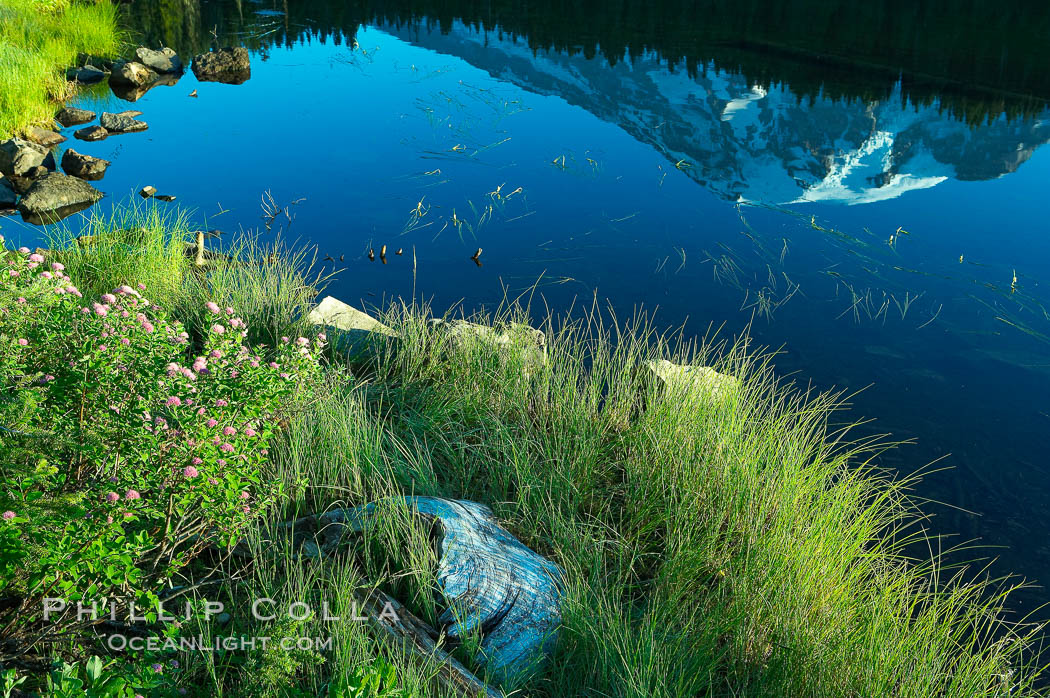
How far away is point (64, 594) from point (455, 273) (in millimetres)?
5266

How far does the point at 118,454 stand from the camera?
2.47 m

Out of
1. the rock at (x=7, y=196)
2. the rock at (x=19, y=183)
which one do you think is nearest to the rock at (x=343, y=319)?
the rock at (x=7, y=196)

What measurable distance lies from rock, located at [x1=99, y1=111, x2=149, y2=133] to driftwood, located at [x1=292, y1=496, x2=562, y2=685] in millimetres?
10315

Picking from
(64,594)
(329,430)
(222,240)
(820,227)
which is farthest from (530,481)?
(820,227)

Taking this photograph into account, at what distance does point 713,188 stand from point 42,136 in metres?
8.93

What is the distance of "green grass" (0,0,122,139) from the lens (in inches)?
395

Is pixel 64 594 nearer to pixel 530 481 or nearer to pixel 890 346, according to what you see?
pixel 530 481

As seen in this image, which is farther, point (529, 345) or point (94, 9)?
point (94, 9)

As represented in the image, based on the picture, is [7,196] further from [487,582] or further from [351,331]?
[487,582]

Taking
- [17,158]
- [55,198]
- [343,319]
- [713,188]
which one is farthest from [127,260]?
[713,188]

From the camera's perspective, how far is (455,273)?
23.6 feet

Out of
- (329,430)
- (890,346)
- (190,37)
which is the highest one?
(190,37)

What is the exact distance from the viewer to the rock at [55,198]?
8023mm

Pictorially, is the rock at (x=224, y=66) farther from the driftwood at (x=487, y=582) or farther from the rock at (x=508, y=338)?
the driftwood at (x=487, y=582)
